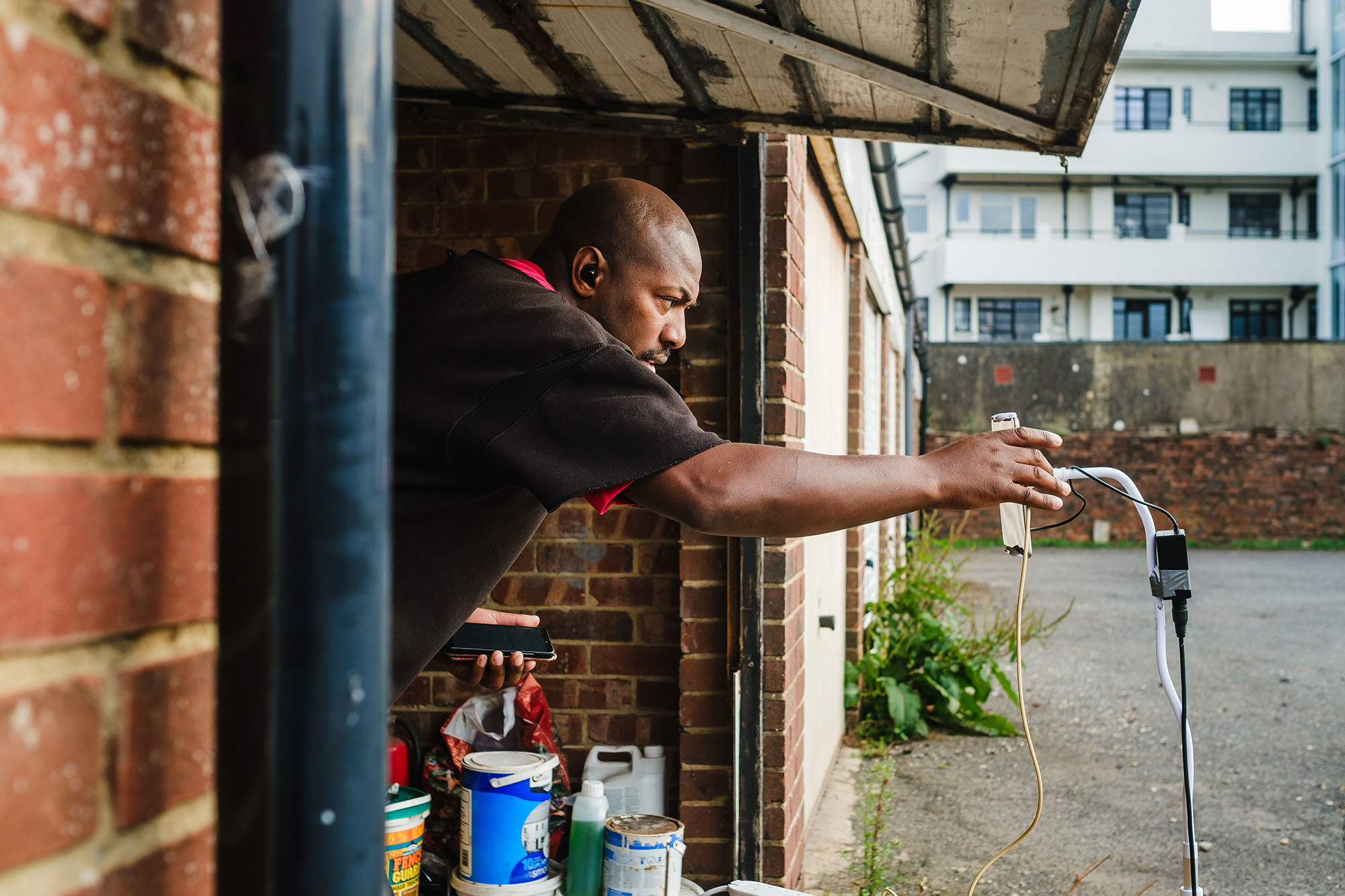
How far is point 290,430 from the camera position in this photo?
0.59 metres

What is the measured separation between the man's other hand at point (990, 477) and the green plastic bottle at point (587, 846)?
1.86 meters

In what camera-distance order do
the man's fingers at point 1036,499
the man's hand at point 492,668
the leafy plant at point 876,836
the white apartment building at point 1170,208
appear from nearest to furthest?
the man's fingers at point 1036,499
the man's hand at point 492,668
the leafy plant at point 876,836
the white apartment building at point 1170,208

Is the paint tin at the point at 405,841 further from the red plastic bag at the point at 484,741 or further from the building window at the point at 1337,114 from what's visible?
the building window at the point at 1337,114

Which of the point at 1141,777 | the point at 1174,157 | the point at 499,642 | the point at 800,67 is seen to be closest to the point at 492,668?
the point at 499,642

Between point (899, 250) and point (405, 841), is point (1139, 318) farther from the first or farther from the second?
point (405, 841)

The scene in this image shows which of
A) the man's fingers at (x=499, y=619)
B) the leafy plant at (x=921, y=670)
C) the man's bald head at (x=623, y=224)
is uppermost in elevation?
the man's bald head at (x=623, y=224)

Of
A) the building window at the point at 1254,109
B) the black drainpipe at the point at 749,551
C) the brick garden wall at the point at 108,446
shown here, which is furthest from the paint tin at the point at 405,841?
the building window at the point at 1254,109

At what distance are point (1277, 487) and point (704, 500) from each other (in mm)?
23209

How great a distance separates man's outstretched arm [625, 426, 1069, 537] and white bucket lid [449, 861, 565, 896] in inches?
74.0

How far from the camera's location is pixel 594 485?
1371mm

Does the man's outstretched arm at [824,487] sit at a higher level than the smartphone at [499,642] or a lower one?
higher

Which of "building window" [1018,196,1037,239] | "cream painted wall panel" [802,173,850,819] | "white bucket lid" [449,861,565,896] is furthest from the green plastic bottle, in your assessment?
"building window" [1018,196,1037,239]

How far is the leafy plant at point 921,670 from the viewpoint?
616 centimetres

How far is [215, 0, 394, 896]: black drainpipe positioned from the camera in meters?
0.59
